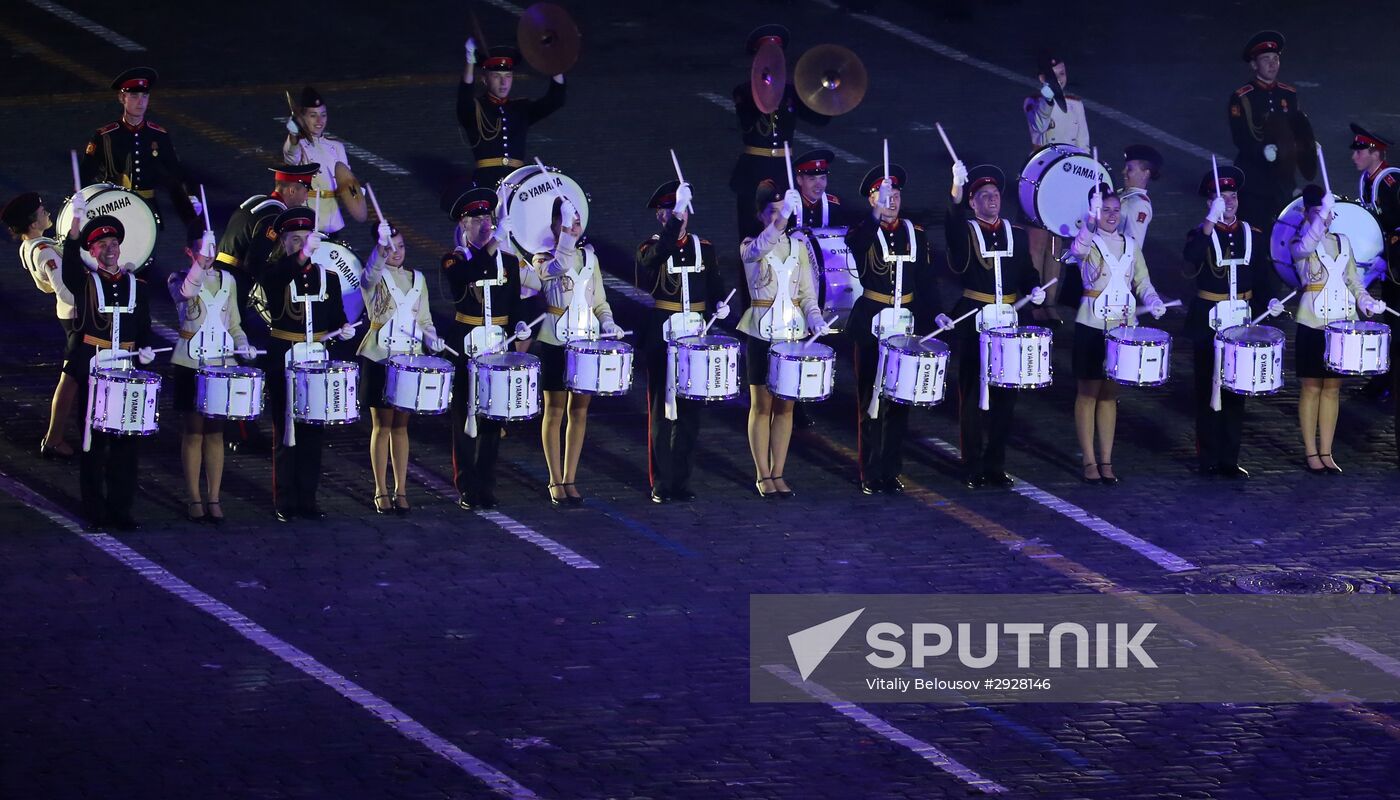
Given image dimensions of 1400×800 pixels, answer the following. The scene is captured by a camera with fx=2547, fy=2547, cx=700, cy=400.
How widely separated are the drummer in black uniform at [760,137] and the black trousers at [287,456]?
4.28m

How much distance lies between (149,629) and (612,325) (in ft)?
13.2

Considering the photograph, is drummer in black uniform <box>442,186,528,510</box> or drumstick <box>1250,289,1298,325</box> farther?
drumstick <box>1250,289,1298,325</box>

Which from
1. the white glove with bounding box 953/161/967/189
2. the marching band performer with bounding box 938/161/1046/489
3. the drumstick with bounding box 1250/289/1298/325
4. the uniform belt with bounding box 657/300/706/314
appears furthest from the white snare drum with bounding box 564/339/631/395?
the drumstick with bounding box 1250/289/1298/325

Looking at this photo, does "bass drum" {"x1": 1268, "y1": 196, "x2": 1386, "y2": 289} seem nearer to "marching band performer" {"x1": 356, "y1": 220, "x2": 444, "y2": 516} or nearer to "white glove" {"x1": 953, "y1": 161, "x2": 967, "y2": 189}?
"white glove" {"x1": 953, "y1": 161, "x2": 967, "y2": 189}

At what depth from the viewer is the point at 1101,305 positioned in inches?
704

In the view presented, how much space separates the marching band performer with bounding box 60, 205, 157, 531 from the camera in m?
16.6

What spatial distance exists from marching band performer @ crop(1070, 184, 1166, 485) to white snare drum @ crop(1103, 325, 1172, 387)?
26 cm

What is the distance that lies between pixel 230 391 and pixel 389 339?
121 centimetres

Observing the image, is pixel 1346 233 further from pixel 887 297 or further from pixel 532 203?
pixel 532 203

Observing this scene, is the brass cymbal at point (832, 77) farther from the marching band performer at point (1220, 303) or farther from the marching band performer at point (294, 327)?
the marching band performer at point (294, 327)

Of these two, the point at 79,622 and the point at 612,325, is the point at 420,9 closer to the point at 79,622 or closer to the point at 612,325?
the point at 612,325

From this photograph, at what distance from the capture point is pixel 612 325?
57.5 ft

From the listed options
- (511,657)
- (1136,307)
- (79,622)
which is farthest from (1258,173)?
(79,622)

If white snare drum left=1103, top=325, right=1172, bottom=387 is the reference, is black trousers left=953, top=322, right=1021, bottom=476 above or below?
below
